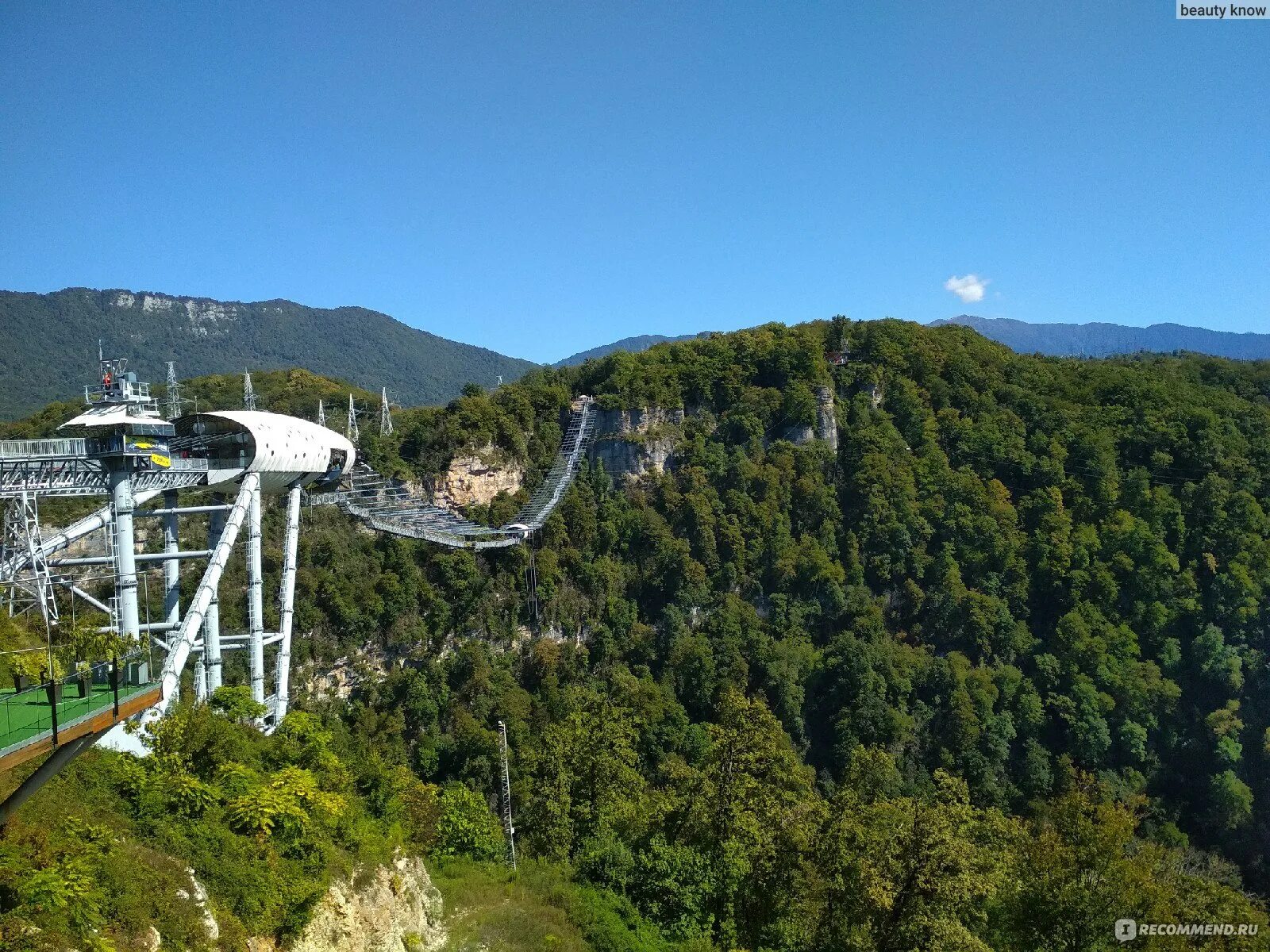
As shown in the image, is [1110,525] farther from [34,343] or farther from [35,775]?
[34,343]

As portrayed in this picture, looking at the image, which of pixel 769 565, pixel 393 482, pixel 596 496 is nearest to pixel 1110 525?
pixel 769 565

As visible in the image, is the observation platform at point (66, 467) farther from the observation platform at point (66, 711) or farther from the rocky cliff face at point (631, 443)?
the rocky cliff face at point (631, 443)

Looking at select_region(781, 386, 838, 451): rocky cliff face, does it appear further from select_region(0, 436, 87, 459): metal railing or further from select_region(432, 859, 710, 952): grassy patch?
select_region(0, 436, 87, 459): metal railing

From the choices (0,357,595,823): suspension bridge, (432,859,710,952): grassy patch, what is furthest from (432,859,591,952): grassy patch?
(0,357,595,823): suspension bridge

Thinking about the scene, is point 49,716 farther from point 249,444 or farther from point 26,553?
point 249,444

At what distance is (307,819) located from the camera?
1092 cm

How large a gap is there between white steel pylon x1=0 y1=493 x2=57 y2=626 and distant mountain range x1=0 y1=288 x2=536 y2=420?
2598 inches

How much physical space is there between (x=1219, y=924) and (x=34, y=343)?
12874cm

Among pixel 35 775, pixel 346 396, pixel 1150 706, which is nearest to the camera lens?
pixel 35 775

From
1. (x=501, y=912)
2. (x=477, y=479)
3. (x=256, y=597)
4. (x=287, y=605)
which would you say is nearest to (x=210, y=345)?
(x=477, y=479)

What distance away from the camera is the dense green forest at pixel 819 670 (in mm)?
14258

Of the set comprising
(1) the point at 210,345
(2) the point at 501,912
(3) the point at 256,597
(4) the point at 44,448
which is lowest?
(2) the point at 501,912

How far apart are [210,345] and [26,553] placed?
12645cm

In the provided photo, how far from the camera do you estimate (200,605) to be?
16.0 metres
